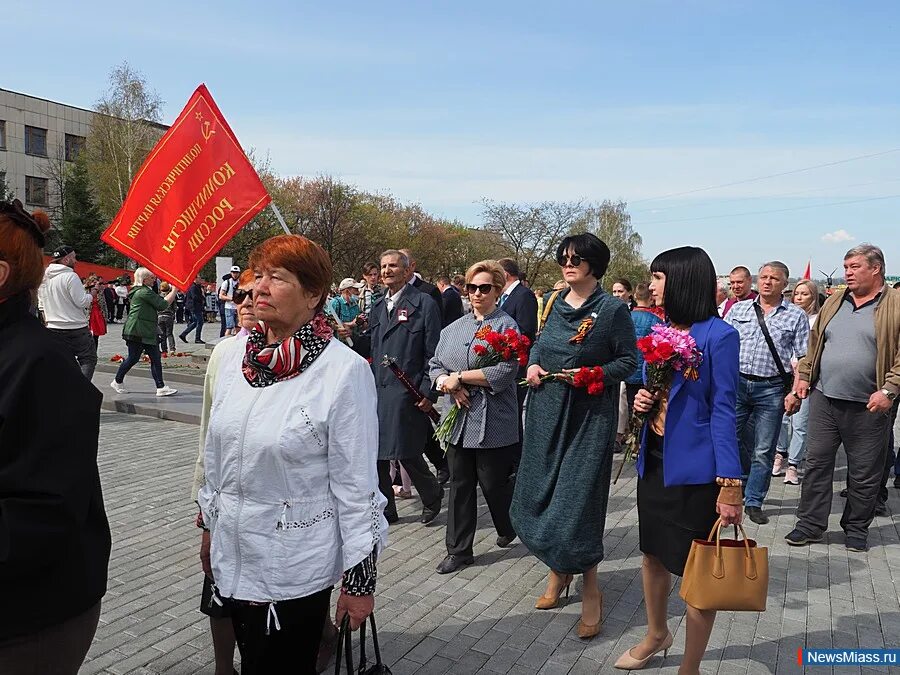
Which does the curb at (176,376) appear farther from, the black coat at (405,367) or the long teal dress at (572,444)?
the long teal dress at (572,444)

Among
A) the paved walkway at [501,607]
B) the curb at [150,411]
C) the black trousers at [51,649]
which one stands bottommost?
the paved walkway at [501,607]

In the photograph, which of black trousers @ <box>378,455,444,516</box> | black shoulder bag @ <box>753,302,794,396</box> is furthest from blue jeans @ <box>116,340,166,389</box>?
black shoulder bag @ <box>753,302,794,396</box>

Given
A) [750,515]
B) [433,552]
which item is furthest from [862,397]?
[433,552]

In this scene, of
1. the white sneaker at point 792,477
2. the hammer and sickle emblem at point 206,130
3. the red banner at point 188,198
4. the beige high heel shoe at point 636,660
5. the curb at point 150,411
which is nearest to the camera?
the beige high heel shoe at point 636,660

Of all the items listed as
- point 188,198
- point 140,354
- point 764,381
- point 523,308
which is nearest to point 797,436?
point 764,381

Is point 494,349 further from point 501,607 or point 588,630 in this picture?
point 588,630

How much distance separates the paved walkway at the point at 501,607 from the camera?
356 cm

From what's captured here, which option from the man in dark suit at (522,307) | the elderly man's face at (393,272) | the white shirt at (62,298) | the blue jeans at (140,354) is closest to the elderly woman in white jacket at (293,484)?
the elderly man's face at (393,272)

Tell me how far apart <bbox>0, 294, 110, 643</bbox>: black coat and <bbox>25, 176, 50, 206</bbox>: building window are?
5714cm

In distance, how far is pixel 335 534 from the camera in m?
2.24

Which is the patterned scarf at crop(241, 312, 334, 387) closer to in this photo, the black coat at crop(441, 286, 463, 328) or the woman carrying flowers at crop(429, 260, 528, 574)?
the woman carrying flowers at crop(429, 260, 528, 574)

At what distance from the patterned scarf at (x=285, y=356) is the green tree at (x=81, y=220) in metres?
44.3

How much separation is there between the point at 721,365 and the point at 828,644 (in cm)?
186

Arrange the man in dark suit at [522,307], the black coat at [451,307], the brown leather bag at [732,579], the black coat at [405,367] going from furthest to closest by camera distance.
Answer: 1. the black coat at [451,307]
2. the man in dark suit at [522,307]
3. the black coat at [405,367]
4. the brown leather bag at [732,579]
